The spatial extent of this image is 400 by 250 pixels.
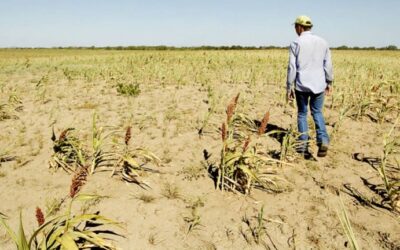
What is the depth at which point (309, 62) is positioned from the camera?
5199mm

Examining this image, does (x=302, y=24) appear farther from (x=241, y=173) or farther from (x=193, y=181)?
(x=193, y=181)

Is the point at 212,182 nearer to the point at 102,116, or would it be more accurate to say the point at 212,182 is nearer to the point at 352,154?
the point at 352,154

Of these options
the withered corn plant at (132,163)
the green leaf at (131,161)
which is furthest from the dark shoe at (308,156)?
the green leaf at (131,161)

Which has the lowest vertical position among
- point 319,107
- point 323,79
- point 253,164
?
point 253,164

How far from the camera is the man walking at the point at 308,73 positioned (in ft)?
16.8

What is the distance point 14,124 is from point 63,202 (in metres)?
3.44

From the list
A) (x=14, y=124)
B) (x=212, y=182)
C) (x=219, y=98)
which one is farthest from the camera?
(x=219, y=98)

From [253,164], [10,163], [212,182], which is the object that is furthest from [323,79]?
[10,163]

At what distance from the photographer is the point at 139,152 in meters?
5.01

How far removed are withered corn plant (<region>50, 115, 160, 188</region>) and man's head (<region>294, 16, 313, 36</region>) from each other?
2.85 meters

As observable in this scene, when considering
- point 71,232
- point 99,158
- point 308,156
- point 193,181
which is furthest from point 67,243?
point 308,156

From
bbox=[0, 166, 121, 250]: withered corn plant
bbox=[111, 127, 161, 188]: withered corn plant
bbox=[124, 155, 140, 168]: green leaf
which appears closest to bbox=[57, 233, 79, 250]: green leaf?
bbox=[0, 166, 121, 250]: withered corn plant

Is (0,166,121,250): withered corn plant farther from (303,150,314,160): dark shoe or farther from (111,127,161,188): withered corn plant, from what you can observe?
(303,150,314,160): dark shoe

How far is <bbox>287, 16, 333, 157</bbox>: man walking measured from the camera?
512 centimetres
